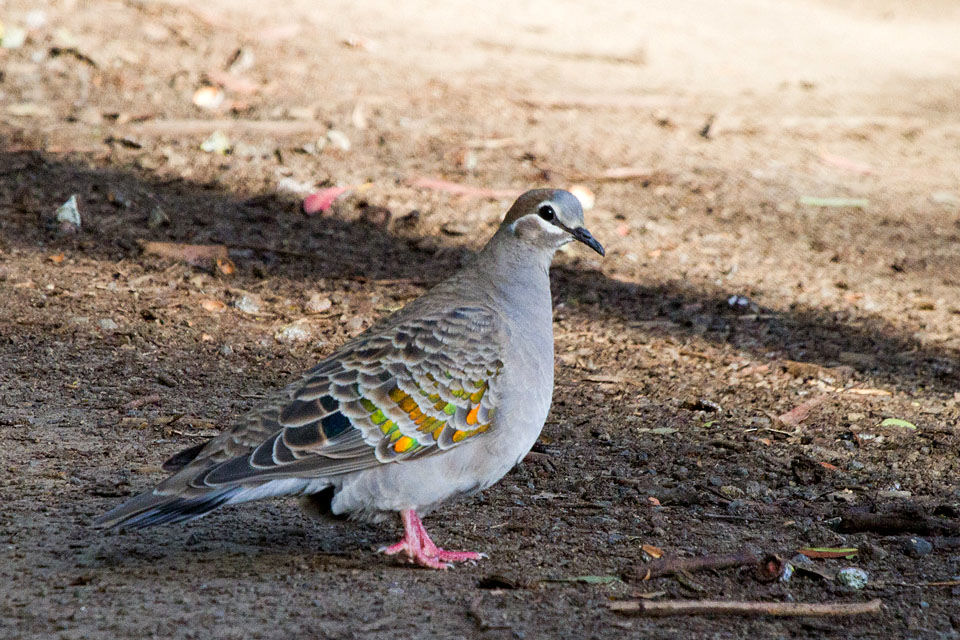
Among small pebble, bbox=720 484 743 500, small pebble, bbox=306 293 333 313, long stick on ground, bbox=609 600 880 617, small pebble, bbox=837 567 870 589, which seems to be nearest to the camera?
long stick on ground, bbox=609 600 880 617

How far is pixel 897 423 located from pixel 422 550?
287 cm

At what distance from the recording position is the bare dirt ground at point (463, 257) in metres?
3.94

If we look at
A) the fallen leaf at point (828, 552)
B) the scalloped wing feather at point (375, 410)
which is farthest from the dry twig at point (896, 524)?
the scalloped wing feather at point (375, 410)

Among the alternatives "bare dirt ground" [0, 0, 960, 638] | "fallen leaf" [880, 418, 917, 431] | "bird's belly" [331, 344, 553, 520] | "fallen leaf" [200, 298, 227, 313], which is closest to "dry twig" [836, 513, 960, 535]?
"bare dirt ground" [0, 0, 960, 638]

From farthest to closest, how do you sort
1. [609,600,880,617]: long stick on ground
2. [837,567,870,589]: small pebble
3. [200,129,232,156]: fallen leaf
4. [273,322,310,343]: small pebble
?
1. [200,129,232,156]: fallen leaf
2. [273,322,310,343]: small pebble
3. [837,567,870,589]: small pebble
4. [609,600,880,617]: long stick on ground

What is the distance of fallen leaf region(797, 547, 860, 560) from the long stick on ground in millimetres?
446

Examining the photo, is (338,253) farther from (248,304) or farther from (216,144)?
(216,144)

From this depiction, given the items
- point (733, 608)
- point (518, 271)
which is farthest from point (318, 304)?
point (733, 608)

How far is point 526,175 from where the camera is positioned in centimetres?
921

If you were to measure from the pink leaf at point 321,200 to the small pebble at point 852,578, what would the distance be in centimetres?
514

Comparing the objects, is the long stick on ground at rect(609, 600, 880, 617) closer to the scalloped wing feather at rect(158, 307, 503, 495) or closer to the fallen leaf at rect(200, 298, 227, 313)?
the scalloped wing feather at rect(158, 307, 503, 495)

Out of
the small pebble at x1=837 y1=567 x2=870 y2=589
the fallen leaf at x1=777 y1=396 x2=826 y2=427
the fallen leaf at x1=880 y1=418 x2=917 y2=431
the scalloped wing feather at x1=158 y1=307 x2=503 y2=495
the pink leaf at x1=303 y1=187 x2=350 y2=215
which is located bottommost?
the fallen leaf at x1=777 y1=396 x2=826 y2=427

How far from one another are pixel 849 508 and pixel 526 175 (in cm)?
507

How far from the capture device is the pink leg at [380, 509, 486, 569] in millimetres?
4035
